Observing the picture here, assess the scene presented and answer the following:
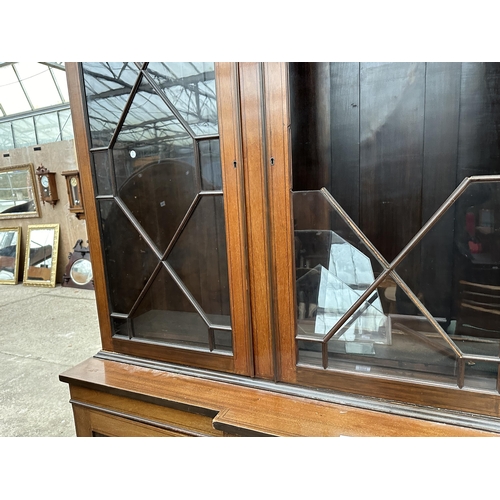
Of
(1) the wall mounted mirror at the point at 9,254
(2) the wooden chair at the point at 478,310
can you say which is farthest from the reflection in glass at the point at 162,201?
(1) the wall mounted mirror at the point at 9,254

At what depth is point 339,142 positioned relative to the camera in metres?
0.79

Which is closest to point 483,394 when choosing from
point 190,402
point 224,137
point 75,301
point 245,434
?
point 245,434

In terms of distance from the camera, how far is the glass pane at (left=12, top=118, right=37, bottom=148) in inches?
173

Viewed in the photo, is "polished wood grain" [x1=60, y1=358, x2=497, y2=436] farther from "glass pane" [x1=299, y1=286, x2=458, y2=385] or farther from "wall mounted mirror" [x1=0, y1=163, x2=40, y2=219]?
"wall mounted mirror" [x1=0, y1=163, x2=40, y2=219]

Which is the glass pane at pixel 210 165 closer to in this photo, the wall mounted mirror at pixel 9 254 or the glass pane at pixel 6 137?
the wall mounted mirror at pixel 9 254

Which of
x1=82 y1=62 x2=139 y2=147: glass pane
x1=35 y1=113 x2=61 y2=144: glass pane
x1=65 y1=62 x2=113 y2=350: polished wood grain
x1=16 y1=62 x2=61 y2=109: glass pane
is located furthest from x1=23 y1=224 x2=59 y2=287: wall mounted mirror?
x1=82 y1=62 x2=139 y2=147: glass pane

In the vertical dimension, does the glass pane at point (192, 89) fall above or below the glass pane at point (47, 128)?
below

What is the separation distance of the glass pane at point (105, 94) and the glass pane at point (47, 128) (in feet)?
13.0

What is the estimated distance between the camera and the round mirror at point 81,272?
3.77 m

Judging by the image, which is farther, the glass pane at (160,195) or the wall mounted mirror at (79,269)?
the wall mounted mirror at (79,269)

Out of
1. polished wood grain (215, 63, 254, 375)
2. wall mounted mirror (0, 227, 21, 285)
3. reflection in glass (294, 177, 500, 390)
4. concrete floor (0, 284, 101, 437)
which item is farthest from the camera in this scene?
wall mounted mirror (0, 227, 21, 285)

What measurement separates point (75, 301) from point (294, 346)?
321cm
